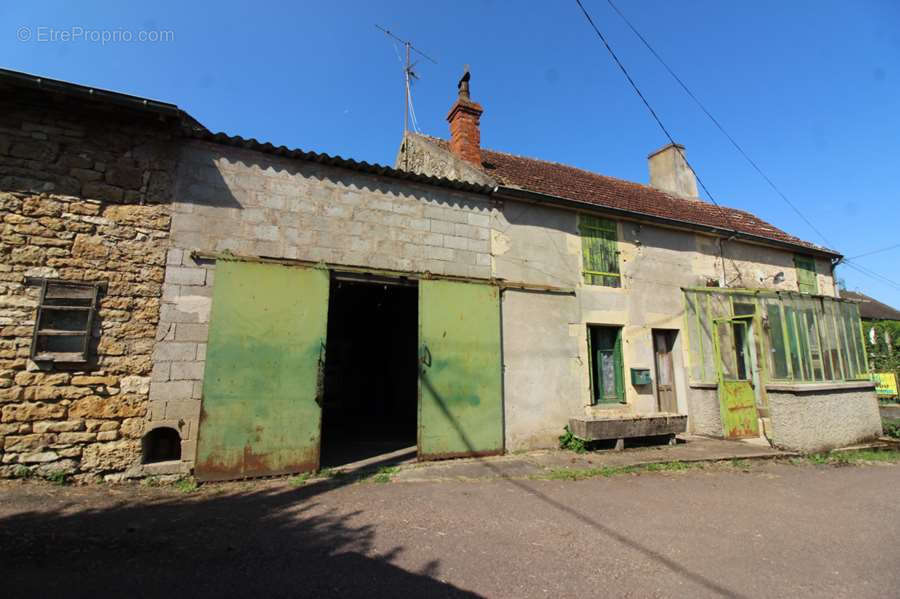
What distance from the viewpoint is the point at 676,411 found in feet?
31.1

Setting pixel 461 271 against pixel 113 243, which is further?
pixel 461 271

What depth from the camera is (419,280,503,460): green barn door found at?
6.93 metres

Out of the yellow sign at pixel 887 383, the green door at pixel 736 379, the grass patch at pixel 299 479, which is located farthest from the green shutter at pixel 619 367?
the yellow sign at pixel 887 383

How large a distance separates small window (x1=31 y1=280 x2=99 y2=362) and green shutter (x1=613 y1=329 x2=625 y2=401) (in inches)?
342

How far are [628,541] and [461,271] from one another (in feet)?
15.7

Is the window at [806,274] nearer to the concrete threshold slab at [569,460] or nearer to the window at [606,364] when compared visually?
the concrete threshold slab at [569,460]

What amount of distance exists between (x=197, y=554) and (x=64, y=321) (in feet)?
12.2

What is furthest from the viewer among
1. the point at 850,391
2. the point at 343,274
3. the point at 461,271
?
the point at 850,391

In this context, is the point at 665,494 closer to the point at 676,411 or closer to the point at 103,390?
the point at 676,411

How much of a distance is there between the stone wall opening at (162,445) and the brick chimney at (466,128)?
7.11 m

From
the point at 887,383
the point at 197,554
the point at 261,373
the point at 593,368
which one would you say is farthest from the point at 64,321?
the point at 887,383

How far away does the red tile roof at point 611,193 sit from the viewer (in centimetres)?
936

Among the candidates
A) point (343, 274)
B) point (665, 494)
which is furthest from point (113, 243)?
point (665, 494)

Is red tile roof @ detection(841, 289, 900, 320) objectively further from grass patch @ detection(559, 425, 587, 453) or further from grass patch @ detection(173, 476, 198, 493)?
grass patch @ detection(173, 476, 198, 493)
